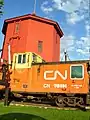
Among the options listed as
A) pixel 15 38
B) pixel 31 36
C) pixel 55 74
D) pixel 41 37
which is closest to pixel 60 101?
pixel 55 74

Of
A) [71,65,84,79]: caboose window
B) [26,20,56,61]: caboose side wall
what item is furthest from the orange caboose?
[26,20,56,61]: caboose side wall

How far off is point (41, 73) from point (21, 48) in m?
11.5

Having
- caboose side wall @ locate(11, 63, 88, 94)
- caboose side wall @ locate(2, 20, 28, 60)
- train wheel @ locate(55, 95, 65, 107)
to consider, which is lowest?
train wheel @ locate(55, 95, 65, 107)

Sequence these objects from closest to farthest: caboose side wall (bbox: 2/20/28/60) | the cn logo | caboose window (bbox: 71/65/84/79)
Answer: caboose window (bbox: 71/65/84/79), the cn logo, caboose side wall (bbox: 2/20/28/60)

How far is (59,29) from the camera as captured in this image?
3194 centimetres

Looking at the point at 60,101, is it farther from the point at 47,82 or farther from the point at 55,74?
the point at 55,74

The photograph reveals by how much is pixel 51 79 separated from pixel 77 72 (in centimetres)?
179

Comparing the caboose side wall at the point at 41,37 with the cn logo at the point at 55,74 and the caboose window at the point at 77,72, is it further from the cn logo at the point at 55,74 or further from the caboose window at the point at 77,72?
the caboose window at the point at 77,72

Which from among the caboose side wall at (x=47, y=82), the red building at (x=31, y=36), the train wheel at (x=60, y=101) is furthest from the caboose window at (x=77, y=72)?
the red building at (x=31, y=36)

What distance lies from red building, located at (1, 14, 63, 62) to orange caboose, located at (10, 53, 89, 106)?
996cm

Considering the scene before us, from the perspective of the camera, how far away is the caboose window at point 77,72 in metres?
15.0

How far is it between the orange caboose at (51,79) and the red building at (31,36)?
32.7 feet

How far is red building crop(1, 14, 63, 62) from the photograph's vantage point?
27484mm

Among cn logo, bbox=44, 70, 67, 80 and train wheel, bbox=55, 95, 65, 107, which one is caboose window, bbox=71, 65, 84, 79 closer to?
cn logo, bbox=44, 70, 67, 80
